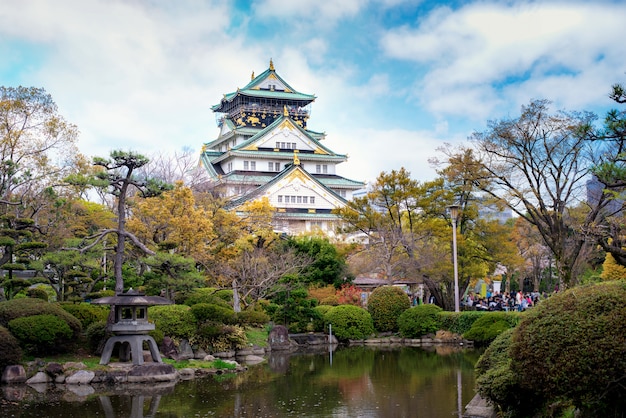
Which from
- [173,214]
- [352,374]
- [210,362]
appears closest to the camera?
[352,374]

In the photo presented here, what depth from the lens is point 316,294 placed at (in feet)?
104

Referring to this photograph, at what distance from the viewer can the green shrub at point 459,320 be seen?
2712 centimetres

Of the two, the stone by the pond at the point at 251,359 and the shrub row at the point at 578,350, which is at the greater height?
the shrub row at the point at 578,350

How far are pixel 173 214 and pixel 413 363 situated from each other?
35.3ft

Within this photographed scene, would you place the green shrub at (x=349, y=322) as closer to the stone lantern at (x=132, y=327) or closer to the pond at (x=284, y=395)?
the pond at (x=284, y=395)

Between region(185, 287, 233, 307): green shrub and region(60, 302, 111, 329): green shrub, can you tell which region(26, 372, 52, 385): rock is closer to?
region(60, 302, 111, 329): green shrub

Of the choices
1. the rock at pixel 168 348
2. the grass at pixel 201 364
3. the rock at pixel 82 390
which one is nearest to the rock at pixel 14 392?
the rock at pixel 82 390

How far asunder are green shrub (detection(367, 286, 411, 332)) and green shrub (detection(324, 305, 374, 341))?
1.84 feet

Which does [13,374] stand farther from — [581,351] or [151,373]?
[581,351]

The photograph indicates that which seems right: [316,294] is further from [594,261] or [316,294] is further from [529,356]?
[529,356]

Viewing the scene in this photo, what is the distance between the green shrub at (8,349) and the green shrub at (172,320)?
4.89 m

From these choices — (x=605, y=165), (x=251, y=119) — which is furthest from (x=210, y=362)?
(x=251, y=119)

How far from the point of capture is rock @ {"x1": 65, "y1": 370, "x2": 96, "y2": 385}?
16453 mm

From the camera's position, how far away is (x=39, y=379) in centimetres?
1653
